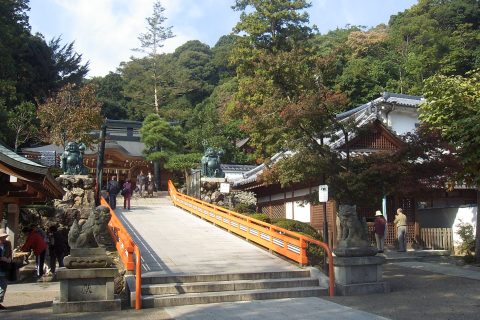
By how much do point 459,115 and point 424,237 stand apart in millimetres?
7795

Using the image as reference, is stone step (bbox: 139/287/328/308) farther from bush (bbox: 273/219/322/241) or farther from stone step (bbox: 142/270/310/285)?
bush (bbox: 273/219/322/241)

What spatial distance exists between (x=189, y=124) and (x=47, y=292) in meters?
37.8

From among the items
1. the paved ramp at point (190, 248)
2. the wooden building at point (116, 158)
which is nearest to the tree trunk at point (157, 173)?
the wooden building at point (116, 158)

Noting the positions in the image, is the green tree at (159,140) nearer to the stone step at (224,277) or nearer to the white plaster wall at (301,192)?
the white plaster wall at (301,192)

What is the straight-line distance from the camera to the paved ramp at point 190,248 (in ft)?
40.5

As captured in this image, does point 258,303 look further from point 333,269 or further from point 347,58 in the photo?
point 347,58

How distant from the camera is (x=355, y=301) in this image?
33.0 feet

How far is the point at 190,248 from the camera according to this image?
15234 millimetres

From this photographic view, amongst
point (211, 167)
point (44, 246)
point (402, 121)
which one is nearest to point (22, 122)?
point (211, 167)

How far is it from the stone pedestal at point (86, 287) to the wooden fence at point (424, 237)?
41.9 feet

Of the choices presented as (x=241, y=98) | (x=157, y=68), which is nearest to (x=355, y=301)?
(x=241, y=98)

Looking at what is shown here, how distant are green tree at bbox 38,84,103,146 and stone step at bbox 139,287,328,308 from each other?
21166mm

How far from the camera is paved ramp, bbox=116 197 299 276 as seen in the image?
12.3m

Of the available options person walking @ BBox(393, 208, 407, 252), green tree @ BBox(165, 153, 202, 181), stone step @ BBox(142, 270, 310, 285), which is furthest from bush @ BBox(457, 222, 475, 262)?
green tree @ BBox(165, 153, 202, 181)
